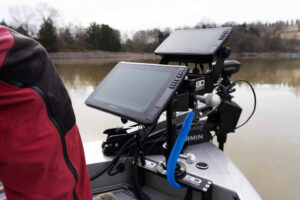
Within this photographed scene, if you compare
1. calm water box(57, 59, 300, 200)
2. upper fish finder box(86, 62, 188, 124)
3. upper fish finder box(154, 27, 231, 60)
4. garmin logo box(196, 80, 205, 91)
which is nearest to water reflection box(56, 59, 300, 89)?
calm water box(57, 59, 300, 200)

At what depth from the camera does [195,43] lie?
3.56 feet

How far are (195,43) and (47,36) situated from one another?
21.4 m

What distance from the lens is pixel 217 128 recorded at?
1216 mm

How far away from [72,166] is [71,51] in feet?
75.2

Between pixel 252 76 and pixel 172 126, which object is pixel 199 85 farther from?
pixel 252 76

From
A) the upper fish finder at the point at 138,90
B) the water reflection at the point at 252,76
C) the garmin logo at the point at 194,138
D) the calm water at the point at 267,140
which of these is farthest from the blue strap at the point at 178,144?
the water reflection at the point at 252,76

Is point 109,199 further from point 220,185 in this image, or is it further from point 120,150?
point 220,185

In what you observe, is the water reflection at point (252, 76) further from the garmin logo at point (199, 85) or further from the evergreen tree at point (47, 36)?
the evergreen tree at point (47, 36)

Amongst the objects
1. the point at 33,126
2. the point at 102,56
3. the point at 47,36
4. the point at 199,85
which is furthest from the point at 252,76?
the point at 47,36

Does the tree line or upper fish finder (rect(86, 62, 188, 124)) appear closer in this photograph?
upper fish finder (rect(86, 62, 188, 124))

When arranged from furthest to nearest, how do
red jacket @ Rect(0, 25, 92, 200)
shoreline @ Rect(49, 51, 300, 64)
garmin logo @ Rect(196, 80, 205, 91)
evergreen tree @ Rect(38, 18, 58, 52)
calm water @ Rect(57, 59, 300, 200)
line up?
evergreen tree @ Rect(38, 18, 58, 52) < shoreline @ Rect(49, 51, 300, 64) < calm water @ Rect(57, 59, 300, 200) < garmin logo @ Rect(196, 80, 205, 91) < red jacket @ Rect(0, 25, 92, 200)

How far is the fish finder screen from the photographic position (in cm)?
76

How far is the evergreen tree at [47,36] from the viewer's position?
18.9 m

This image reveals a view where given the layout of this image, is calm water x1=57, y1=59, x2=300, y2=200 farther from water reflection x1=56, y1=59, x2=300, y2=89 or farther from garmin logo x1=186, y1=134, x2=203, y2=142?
water reflection x1=56, y1=59, x2=300, y2=89
